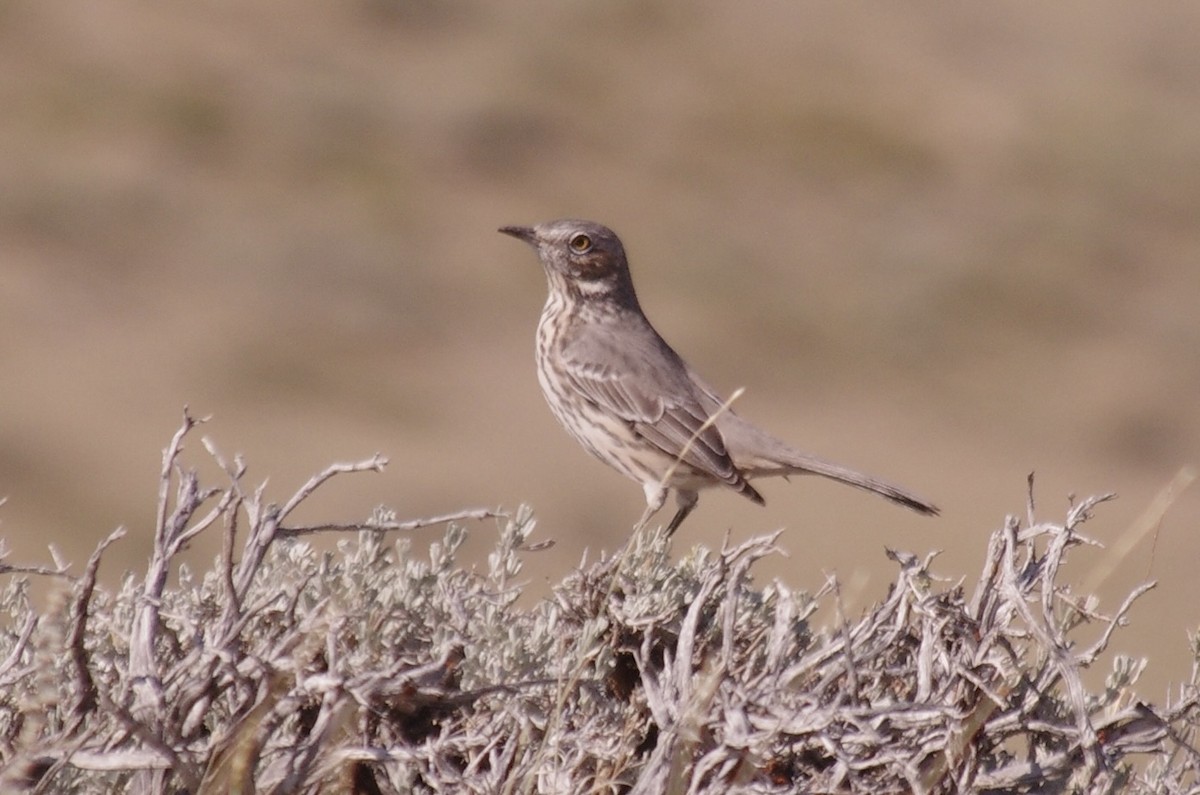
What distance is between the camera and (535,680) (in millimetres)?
4438

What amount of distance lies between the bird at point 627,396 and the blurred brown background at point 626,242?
334cm

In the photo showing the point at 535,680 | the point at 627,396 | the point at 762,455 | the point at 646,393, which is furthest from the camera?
the point at 646,393

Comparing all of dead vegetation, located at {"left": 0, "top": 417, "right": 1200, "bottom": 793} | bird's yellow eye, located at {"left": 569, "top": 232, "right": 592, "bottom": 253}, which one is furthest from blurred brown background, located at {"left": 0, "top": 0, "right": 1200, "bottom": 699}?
dead vegetation, located at {"left": 0, "top": 417, "right": 1200, "bottom": 793}

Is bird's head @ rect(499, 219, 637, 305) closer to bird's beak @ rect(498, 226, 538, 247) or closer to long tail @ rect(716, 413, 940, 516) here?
bird's beak @ rect(498, 226, 538, 247)

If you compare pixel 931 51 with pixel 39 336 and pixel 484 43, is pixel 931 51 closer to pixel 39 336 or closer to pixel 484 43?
pixel 484 43

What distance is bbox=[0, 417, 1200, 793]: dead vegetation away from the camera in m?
4.18

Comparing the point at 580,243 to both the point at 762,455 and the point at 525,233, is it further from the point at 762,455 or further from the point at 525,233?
the point at 762,455

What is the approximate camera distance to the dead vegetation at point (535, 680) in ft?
13.7

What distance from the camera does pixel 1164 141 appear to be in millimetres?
26562

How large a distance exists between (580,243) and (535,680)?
4.44m

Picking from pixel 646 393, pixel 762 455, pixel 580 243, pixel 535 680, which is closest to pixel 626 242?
pixel 580 243

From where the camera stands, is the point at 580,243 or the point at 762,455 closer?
the point at 762,455

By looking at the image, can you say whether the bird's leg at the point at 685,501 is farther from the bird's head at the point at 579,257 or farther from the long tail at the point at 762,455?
the bird's head at the point at 579,257

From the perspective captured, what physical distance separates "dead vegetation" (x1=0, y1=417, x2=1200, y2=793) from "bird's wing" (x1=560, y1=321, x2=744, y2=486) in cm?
256
